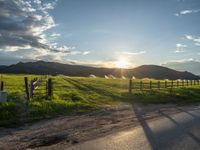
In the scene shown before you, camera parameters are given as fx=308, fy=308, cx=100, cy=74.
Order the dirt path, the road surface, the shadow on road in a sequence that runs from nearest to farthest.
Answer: the road surface, the dirt path, the shadow on road

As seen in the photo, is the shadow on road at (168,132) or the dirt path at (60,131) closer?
the dirt path at (60,131)

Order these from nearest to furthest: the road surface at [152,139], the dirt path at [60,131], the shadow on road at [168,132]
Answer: the road surface at [152,139] < the dirt path at [60,131] < the shadow on road at [168,132]

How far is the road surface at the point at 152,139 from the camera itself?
28.7 ft

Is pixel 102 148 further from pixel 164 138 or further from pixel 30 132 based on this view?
pixel 30 132

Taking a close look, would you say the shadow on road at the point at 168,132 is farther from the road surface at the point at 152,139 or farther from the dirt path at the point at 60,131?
the dirt path at the point at 60,131

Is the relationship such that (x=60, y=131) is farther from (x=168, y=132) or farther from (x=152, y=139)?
(x=168, y=132)

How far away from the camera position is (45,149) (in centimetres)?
845

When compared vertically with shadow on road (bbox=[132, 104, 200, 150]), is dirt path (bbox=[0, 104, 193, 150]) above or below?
above

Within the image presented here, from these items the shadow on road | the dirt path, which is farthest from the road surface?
the dirt path

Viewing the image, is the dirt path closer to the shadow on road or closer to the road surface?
the road surface

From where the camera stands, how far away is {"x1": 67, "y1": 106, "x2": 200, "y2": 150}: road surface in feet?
28.7

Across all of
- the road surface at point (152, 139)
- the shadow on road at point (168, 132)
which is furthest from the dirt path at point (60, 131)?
the shadow on road at point (168, 132)

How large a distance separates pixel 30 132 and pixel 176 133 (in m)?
5.20

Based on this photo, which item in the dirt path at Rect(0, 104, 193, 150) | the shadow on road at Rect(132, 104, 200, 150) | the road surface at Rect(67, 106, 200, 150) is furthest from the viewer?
the shadow on road at Rect(132, 104, 200, 150)
